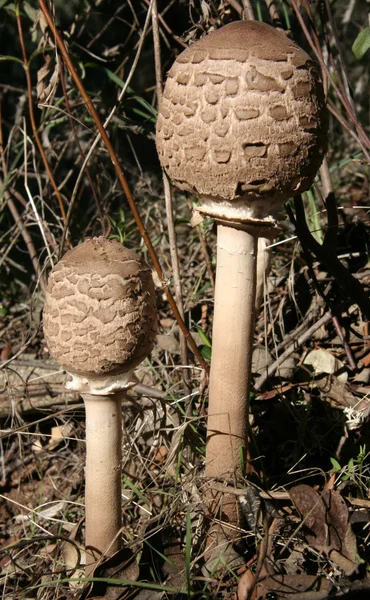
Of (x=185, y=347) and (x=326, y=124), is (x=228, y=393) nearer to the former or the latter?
(x=185, y=347)

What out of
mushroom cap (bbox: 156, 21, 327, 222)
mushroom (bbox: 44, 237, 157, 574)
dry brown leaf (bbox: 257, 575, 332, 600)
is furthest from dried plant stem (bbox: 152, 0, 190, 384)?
dry brown leaf (bbox: 257, 575, 332, 600)

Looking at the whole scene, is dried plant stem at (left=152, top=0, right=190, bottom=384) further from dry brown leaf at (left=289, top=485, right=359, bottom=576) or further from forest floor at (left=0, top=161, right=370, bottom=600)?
dry brown leaf at (left=289, top=485, right=359, bottom=576)

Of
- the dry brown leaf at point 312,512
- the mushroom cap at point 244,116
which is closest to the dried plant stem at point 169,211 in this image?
the mushroom cap at point 244,116

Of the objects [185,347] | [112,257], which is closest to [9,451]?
[185,347]

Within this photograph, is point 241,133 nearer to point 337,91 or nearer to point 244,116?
point 244,116

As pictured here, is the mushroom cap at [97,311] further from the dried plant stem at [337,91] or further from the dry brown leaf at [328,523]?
the dried plant stem at [337,91]

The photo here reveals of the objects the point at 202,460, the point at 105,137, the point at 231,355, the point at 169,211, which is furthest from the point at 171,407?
the point at 105,137
